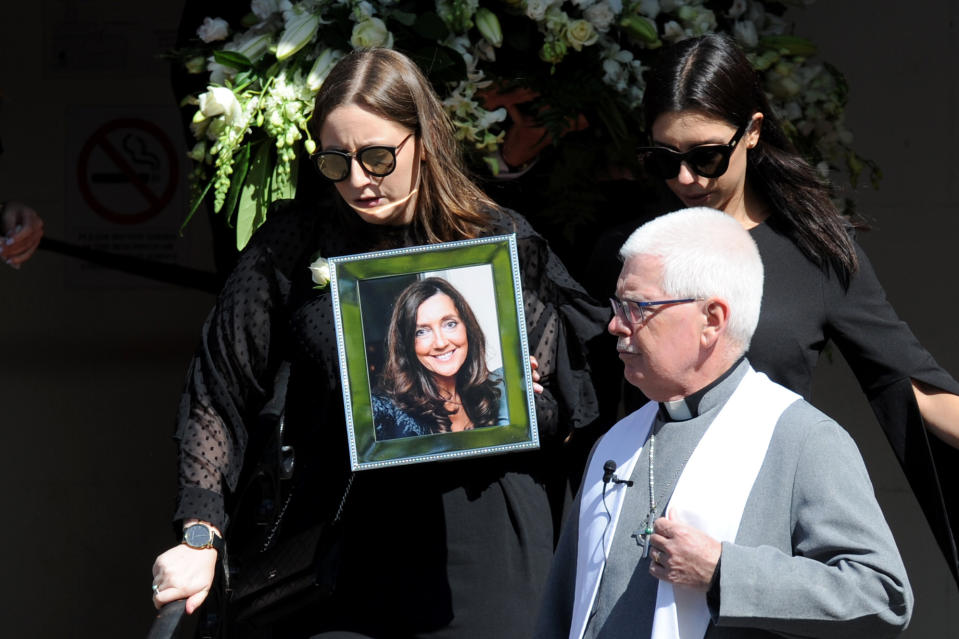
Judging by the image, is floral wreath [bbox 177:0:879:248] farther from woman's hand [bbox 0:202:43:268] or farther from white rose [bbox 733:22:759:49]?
woman's hand [bbox 0:202:43:268]

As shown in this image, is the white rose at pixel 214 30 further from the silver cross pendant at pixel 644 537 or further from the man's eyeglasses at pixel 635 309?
the silver cross pendant at pixel 644 537

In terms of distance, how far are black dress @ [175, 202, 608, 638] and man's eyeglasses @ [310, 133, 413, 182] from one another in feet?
0.52

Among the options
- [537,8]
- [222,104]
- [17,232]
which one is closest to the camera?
[222,104]

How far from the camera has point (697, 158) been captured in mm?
2434

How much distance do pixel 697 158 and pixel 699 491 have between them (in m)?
0.83

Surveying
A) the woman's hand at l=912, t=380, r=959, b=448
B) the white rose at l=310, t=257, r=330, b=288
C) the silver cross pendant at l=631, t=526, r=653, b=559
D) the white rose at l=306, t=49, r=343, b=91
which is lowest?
the silver cross pendant at l=631, t=526, r=653, b=559

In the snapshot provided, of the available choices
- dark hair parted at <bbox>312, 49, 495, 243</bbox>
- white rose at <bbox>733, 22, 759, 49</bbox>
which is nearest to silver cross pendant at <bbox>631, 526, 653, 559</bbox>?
dark hair parted at <bbox>312, 49, 495, 243</bbox>

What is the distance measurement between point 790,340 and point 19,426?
316cm

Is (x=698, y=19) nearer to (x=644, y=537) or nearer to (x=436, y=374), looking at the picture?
(x=436, y=374)

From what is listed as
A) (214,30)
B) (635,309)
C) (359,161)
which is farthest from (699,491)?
(214,30)

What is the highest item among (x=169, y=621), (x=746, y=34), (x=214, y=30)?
(x=214, y=30)

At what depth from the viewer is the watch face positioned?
2312 millimetres

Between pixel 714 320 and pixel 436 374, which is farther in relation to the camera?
pixel 436 374

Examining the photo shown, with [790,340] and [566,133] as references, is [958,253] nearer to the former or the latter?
[566,133]
